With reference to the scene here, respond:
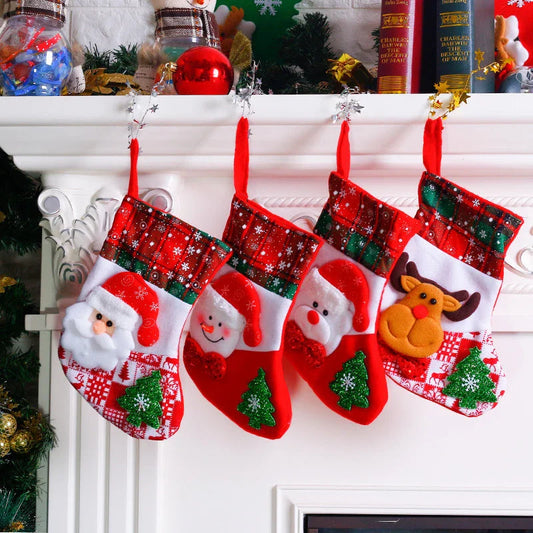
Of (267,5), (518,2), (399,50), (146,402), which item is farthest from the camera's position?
(267,5)

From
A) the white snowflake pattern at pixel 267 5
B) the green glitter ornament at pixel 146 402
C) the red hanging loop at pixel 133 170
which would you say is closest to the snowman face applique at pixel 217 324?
the green glitter ornament at pixel 146 402

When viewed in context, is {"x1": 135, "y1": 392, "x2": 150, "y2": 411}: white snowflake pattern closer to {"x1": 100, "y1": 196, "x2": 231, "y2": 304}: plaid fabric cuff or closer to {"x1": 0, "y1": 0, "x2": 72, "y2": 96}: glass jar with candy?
{"x1": 100, "y1": 196, "x2": 231, "y2": 304}: plaid fabric cuff

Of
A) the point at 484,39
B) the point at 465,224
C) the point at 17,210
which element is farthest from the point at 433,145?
the point at 17,210

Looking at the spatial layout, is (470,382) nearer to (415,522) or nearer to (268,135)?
(415,522)

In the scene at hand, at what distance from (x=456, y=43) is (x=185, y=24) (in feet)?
1.58

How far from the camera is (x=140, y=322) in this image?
1.22 meters

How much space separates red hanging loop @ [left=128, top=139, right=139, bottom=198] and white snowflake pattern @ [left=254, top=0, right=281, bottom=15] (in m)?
0.50

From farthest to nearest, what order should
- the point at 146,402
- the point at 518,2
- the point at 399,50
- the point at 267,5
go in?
the point at 267,5 < the point at 518,2 < the point at 399,50 < the point at 146,402

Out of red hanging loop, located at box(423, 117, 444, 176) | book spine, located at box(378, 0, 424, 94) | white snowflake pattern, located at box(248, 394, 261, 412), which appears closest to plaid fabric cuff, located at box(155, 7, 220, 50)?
book spine, located at box(378, 0, 424, 94)

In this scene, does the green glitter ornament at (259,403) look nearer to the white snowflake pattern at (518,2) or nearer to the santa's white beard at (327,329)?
the santa's white beard at (327,329)

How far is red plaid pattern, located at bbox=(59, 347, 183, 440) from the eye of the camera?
47.4 inches

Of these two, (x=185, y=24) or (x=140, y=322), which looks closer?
(x=140, y=322)

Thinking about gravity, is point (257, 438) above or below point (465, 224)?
below

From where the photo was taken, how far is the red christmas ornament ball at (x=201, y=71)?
4.12 feet
